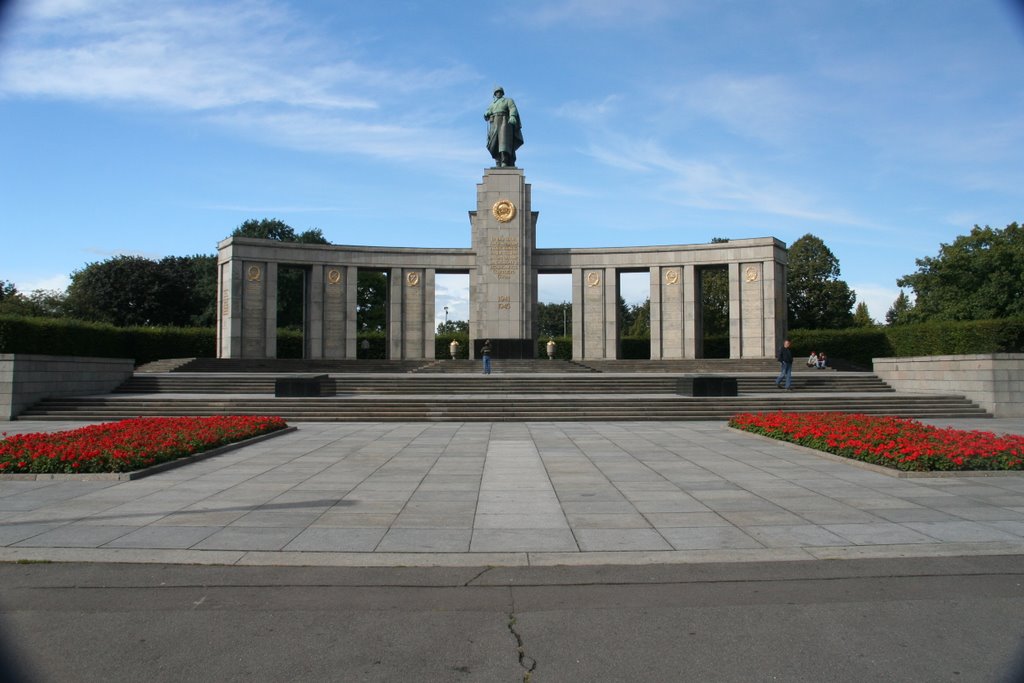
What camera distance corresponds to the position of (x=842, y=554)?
6887 mm

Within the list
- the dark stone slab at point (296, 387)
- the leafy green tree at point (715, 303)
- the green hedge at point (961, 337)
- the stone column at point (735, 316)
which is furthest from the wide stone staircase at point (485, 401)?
the leafy green tree at point (715, 303)

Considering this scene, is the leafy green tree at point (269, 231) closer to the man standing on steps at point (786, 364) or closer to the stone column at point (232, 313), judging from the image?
the stone column at point (232, 313)

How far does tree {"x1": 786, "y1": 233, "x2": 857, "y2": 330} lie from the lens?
67.6 meters

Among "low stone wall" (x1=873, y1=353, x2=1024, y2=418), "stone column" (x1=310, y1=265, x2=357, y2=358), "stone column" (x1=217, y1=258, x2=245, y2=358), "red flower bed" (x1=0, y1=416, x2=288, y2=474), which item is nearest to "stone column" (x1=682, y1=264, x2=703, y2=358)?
"low stone wall" (x1=873, y1=353, x2=1024, y2=418)

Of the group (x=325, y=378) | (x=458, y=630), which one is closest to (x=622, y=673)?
(x=458, y=630)

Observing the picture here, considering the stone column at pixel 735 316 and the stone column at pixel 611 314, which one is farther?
the stone column at pixel 611 314

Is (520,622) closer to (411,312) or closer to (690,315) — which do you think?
(690,315)

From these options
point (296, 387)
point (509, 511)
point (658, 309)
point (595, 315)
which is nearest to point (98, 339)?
point (296, 387)

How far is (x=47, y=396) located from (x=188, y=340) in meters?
26.5

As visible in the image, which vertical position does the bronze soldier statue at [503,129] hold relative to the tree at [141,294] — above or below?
above

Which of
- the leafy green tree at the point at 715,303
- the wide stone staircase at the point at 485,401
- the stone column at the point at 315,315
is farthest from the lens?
the leafy green tree at the point at 715,303

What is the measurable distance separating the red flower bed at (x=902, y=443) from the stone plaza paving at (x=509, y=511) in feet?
1.24

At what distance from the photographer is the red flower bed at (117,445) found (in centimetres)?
1118

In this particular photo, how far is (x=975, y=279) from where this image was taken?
50031mm
